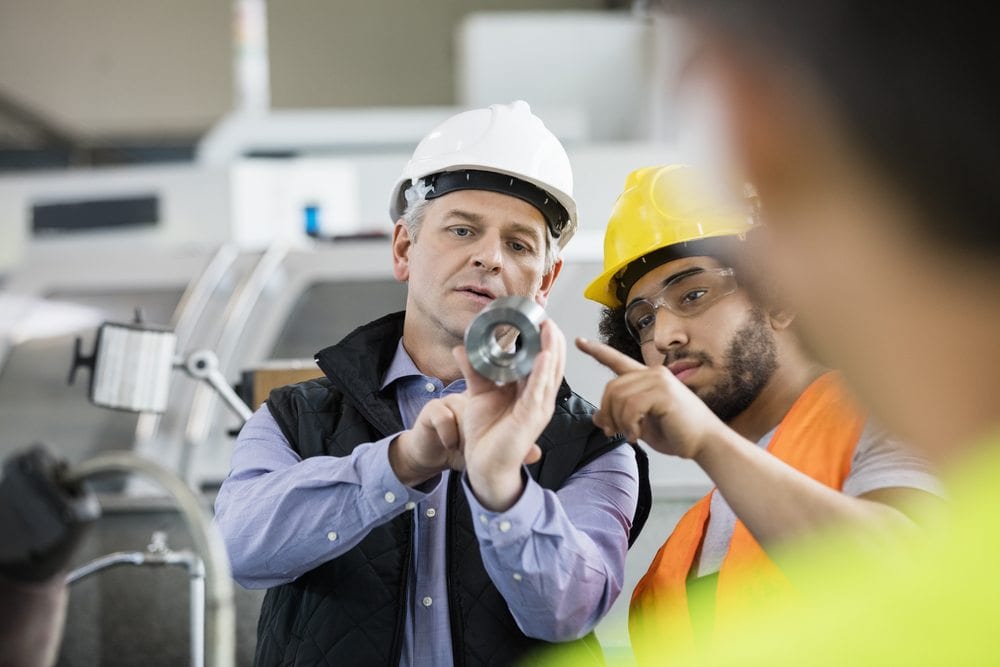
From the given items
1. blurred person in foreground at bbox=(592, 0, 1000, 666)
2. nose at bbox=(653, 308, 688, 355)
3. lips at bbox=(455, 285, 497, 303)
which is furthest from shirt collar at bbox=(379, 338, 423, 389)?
blurred person in foreground at bbox=(592, 0, 1000, 666)

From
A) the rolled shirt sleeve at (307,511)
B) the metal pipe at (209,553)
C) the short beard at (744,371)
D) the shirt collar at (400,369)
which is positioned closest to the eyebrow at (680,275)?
the short beard at (744,371)

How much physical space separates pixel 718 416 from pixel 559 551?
0.32 metres

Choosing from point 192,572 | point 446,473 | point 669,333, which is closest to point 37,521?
point 446,473

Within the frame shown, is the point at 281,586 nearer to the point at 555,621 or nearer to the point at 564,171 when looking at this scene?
the point at 555,621

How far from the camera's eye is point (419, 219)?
1692mm

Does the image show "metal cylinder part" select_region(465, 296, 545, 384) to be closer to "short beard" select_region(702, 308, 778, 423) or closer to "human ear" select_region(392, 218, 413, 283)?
"short beard" select_region(702, 308, 778, 423)

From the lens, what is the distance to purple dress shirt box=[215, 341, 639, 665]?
1270 mm

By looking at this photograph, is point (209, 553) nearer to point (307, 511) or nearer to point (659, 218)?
point (307, 511)

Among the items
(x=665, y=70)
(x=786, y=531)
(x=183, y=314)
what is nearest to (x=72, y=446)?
(x=183, y=314)

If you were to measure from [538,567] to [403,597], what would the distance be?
0.25m

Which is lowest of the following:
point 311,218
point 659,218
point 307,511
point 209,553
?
point 209,553

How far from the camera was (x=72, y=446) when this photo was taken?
120 inches

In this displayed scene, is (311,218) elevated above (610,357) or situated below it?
above

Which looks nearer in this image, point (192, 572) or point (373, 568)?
point (373, 568)
